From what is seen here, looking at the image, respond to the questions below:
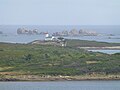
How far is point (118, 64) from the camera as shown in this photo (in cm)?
6297

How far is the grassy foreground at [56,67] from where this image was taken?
2308 inches

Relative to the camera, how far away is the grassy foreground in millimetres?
58625

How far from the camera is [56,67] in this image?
205 feet

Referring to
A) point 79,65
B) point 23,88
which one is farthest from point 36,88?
point 79,65

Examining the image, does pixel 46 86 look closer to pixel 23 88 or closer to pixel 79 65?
pixel 23 88

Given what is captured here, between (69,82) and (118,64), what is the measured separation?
357 inches

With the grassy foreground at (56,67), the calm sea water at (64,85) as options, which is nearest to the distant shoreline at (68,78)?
the grassy foreground at (56,67)

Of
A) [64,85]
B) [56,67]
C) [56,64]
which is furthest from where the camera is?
[56,64]

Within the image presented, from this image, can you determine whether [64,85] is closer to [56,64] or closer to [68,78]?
[68,78]

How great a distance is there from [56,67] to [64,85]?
903 centimetres

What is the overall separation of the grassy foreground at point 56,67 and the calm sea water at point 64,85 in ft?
8.02

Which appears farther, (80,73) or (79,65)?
(79,65)

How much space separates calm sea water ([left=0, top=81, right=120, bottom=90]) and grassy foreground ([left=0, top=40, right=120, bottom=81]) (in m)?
2.44

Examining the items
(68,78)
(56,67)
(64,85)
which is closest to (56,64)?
(56,67)
